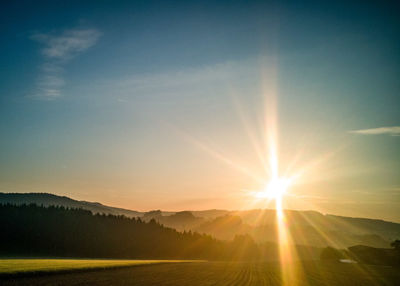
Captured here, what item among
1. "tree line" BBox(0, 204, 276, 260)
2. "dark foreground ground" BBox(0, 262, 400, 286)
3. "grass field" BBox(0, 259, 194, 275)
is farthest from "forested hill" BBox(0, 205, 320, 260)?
"dark foreground ground" BBox(0, 262, 400, 286)

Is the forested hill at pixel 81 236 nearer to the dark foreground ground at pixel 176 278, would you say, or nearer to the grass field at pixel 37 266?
the grass field at pixel 37 266

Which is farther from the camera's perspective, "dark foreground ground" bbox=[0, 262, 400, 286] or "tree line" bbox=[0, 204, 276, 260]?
"tree line" bbox=[0, 204, 276, 260]

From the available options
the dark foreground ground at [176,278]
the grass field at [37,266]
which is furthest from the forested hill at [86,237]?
the dark foreground ground at [176,278]

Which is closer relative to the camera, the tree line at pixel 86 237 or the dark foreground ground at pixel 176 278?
the dark foreground ground at pixel 176 278

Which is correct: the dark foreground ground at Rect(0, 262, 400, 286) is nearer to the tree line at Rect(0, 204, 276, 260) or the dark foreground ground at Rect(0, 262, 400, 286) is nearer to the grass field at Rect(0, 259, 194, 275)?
the grass field at Rect(0, 259, 194, 275)

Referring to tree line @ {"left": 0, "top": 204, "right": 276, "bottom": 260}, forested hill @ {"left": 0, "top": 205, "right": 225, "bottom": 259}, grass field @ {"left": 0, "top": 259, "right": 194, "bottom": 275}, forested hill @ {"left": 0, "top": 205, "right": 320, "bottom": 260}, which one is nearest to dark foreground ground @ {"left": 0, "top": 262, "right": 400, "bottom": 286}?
grass field @ {"left": 0, "top": 259, "right": 194, "bottom": 275}

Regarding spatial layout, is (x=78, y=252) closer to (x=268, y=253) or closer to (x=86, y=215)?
(x=86, y=215)

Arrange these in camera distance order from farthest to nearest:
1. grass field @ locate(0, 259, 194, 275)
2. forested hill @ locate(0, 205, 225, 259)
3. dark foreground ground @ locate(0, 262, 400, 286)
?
forested hill @ locate(0, 205, 225, 259)
grass field @ locate(0, 259, 194, 275)
dark foreground ground @ locate(0, 262, 400, 286)

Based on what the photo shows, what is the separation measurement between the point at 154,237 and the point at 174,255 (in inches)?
460

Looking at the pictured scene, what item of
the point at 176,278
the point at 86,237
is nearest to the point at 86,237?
the point at 86,237

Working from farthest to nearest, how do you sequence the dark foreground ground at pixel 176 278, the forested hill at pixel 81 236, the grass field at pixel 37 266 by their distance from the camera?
the forested hill at pixel 81 236, the grass field at pixel 37 266, the dark foreground ground at pixel 176 278

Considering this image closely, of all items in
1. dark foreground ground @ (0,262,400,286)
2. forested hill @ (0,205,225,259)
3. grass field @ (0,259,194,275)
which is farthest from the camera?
forested hill @ (0,205,225,259)

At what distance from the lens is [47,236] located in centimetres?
9050

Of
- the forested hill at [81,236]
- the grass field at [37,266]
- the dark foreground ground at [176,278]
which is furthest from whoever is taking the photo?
the forested hill at [81,236]
